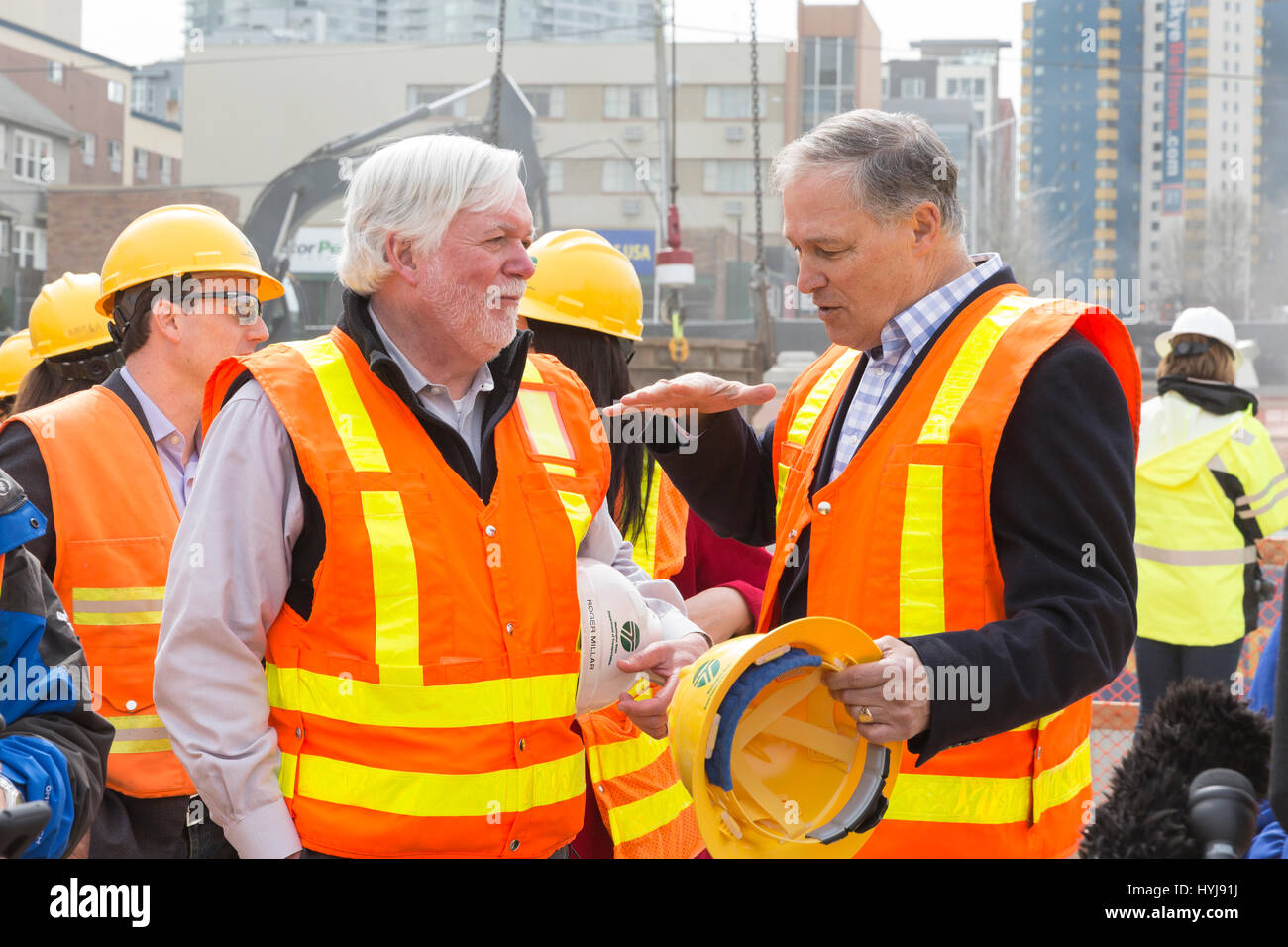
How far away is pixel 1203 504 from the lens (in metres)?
6.71

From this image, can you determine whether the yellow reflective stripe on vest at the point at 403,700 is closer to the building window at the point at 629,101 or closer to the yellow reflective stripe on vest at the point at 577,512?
the yellow reflective stripe on vest at the point at 577,512

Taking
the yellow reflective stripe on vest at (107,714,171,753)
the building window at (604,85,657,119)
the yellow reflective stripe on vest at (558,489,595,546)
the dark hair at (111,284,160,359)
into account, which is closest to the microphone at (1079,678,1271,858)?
the yellow reflective stripe on vest at (558,489,595,546)

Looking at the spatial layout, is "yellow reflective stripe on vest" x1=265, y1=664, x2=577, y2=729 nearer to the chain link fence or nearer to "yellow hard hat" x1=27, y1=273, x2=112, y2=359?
"yellow hard hat" x1=27, y1=273, x2=112, y2=359

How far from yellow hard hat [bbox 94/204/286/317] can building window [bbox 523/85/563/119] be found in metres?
58.4

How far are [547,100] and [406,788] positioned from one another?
200 ft

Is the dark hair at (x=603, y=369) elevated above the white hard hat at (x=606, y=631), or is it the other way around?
the dark hair at (x=603, y=369)

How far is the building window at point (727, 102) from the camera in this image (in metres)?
59.2

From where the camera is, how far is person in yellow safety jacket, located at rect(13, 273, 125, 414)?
4789 mm

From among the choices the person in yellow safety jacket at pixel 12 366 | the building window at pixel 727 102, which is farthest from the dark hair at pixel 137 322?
the building window at pixel 727 102

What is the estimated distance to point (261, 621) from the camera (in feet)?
8.16

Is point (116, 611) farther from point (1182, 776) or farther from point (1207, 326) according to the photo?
point (1207, 326)

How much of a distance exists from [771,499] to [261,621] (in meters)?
1.38

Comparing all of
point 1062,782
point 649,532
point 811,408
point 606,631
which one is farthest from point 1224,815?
point 649,532
